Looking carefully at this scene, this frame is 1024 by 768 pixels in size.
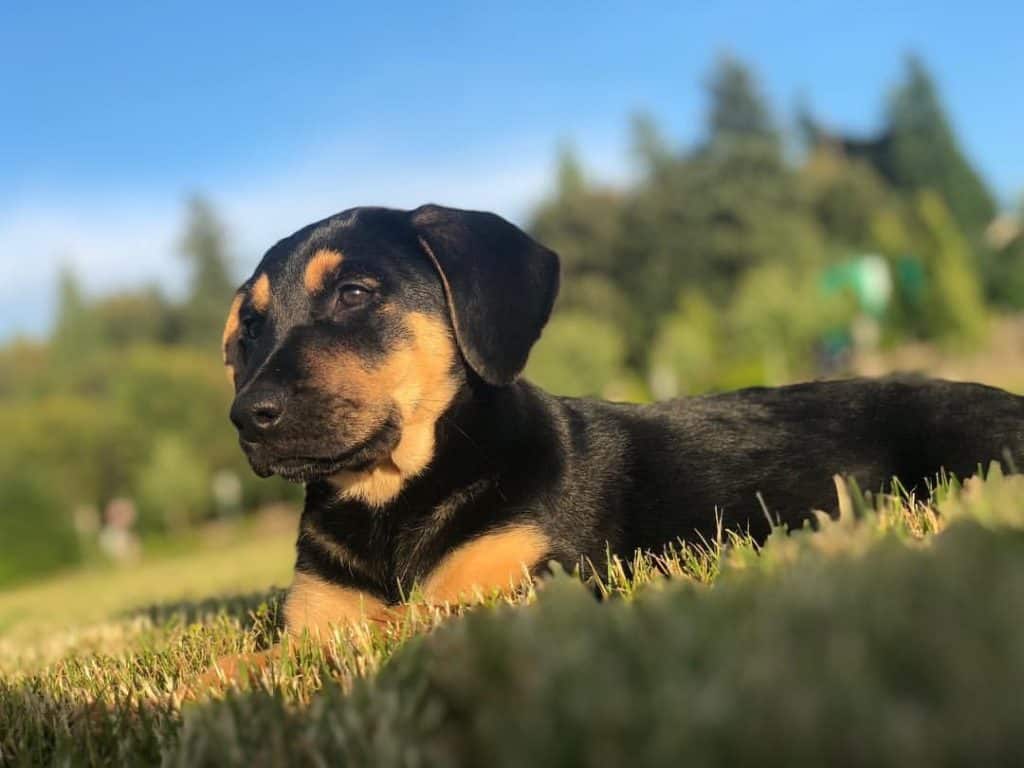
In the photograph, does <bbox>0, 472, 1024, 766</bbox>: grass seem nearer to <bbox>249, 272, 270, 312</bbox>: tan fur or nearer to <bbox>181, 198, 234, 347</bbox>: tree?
<bbox>249, 272, 270, 312</bbox>: tan fur

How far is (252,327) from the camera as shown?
4.29 meters

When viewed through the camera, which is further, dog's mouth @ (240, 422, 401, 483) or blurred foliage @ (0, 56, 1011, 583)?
blurred foliage @ (0, 56, 1011, 583)

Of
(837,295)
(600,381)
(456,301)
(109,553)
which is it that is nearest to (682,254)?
(837,295)

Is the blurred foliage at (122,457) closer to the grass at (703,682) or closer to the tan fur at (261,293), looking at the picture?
the tan fur at (261,293)

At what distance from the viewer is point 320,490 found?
4145 millimetres

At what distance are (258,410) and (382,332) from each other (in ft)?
2.20

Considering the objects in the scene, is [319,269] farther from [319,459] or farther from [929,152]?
[929,152]

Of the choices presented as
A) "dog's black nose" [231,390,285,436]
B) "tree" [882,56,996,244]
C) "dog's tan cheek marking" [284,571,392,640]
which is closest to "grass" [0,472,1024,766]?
"dog's tan cheek marking" [284,571,392,640]

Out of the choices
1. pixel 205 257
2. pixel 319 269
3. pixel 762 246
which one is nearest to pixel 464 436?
pixel 319 269

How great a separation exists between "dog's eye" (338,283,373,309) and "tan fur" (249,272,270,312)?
36 cm

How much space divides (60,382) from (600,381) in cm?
4128

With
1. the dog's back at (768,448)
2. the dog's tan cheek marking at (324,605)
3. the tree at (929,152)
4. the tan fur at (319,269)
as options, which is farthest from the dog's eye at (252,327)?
the tree at (929,152)

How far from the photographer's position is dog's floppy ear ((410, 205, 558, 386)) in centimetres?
387

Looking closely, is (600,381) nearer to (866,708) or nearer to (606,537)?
(606,537)
